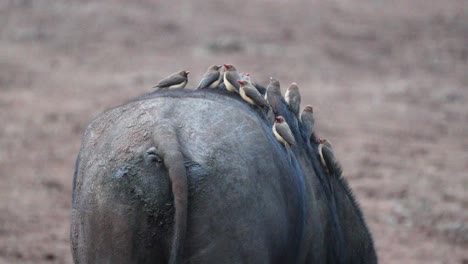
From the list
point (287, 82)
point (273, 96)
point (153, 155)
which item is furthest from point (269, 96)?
point (287, 82)

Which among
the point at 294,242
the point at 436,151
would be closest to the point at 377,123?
the point at 436,151

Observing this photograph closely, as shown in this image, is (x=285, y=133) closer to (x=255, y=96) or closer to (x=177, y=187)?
(x=255, y=96)

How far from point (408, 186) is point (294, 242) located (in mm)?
7118

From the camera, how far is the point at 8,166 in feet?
35.5

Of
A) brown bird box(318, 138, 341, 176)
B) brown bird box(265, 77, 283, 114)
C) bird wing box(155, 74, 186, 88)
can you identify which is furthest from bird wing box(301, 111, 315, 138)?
bird wing box(155, 74, 186, 88)

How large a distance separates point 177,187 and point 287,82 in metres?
12.5

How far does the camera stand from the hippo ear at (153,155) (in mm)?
3592

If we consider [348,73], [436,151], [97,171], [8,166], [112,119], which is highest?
[348,73]

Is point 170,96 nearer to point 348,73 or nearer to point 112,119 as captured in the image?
point 112,119

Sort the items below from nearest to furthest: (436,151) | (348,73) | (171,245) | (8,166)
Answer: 1. (171,245)
2. (8,166)
3. (436,151)
4. (348,73)

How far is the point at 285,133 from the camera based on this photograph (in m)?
4.42

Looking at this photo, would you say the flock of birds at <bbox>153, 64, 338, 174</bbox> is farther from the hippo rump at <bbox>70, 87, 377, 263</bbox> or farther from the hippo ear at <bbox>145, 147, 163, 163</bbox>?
the hippo ear at <bbox>145, 147, 163, 163</bbox>

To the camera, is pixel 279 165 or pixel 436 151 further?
pixel 436 151

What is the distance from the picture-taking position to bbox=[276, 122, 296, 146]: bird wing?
4.38 metres
